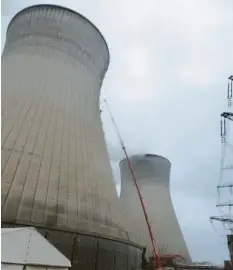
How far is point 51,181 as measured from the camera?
245 inches

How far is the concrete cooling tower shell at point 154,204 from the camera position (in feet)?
44.5

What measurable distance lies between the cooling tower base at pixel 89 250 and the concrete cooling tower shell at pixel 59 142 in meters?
0.02

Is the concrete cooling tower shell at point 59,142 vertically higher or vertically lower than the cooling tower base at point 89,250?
higher

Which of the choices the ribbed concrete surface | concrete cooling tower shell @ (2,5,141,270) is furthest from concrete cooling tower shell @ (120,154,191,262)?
the ribbed concrete surface

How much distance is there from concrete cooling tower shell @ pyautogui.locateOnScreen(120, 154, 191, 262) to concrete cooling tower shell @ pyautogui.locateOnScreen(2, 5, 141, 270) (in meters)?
6.17

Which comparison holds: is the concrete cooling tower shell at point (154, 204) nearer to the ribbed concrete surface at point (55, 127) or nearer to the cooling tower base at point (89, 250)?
the cooling tower base at point (89, 250)

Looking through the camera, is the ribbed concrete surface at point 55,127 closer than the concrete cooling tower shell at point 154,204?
Yes

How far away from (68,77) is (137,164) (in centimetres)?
790

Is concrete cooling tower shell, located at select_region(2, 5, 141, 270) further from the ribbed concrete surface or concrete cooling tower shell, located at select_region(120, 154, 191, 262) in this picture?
concrete cooling tower shell, located at select_region(120, 154, 191, 262)

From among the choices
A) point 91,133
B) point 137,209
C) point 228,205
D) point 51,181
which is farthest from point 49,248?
point 228,205

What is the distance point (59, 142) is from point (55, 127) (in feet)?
1.37

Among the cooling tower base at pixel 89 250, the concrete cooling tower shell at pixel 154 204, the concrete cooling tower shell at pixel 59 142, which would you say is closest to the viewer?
the cooling tower base at pixel 89 250

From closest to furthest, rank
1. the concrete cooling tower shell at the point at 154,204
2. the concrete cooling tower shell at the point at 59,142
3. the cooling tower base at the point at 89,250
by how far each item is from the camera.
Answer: the cooling tower base at the point at 89,250, the concrete cooling tower shell at the point at 59,142, the concrete cooling tower shell at the point at 154,204

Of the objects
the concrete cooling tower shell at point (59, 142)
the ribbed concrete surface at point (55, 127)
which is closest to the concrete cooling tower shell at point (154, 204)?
the concrete cooling tower shell at point (59, 142)
